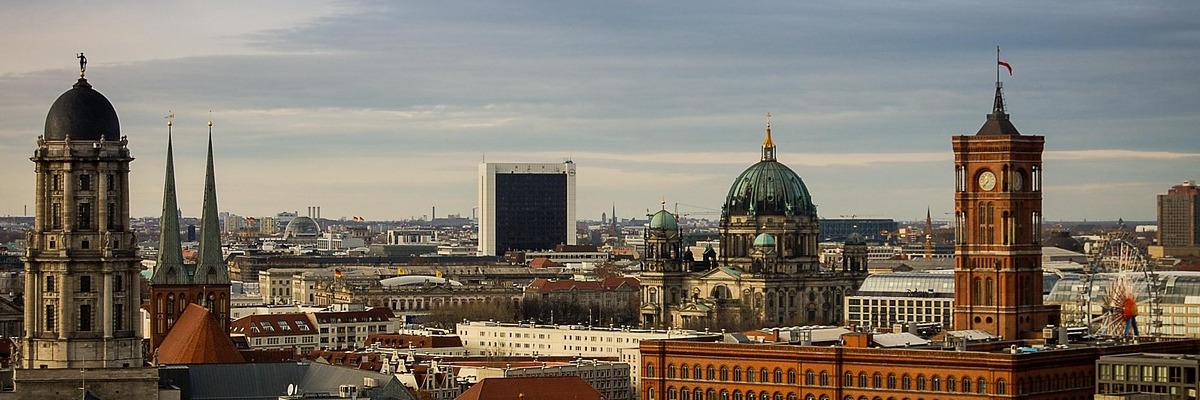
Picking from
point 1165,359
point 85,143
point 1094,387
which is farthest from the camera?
point 1094,387

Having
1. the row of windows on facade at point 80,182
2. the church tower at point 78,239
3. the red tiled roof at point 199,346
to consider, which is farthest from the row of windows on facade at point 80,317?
the red tiled roof at point 199,346

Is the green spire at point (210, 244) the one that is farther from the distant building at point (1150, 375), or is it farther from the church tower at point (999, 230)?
the distant building at point (1150, 375)

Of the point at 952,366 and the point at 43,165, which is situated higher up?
the point at 43,165

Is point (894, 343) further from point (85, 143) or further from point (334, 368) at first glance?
point (85, 143)

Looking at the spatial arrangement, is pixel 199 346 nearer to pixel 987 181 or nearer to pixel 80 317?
pixel 80 317

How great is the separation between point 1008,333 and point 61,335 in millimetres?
69635

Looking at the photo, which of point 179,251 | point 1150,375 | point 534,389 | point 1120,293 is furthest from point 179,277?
point 1150,375

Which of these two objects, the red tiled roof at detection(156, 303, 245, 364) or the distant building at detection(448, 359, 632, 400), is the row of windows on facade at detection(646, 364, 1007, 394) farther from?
the red tiled roof at detection(156, 303, 245, 364)

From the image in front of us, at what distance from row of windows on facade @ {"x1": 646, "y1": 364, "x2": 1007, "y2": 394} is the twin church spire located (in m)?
37.5

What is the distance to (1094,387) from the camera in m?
144

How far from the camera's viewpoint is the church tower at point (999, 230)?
6668 inches

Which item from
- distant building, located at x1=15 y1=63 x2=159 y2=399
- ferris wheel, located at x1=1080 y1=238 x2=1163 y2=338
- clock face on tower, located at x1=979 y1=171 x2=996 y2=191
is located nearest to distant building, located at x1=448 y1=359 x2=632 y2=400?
clock face on tower, located at x1=979 y1=171 x2=996 y2=191

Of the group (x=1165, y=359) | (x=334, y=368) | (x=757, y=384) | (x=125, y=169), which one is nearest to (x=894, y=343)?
(x=757, y=384)

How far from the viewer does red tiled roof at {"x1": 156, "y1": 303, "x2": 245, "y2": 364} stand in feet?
475
